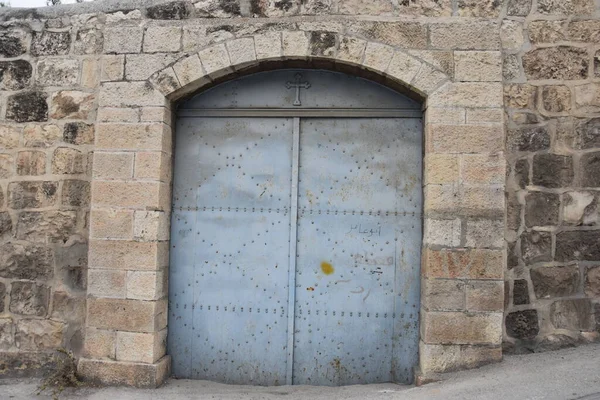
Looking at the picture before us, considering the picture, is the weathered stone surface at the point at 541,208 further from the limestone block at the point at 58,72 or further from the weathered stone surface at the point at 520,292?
the limestone block at the point at 58,72

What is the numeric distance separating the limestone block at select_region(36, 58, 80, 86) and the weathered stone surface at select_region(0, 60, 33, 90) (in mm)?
93

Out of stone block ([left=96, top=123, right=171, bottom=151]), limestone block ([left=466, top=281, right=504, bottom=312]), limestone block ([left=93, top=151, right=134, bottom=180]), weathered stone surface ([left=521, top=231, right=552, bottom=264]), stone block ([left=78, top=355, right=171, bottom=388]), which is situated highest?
stone block ([left=96, top=123, right=171, bottom=151])

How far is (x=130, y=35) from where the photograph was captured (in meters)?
3.80

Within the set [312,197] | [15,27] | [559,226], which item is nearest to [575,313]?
[559,226]

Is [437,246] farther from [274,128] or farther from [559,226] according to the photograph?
[274,128]

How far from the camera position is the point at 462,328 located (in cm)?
344

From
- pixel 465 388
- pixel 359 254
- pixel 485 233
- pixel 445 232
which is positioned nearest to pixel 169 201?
Answer: pixel 359 254

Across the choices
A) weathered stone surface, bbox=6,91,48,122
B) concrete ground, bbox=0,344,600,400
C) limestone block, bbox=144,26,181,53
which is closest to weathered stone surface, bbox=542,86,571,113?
concrete ground, bbox=0,344,600,400

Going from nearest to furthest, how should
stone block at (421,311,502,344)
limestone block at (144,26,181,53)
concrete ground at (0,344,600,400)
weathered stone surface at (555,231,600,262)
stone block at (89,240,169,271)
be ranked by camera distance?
1. concrete ground at (0,344,600,400)
2. stone block at (421,311,502,344)
3. weathered stone surface at (555,231,600,262)
4. stone block at (89,240,169,271)
5. limestone block at (144,26,181,53)

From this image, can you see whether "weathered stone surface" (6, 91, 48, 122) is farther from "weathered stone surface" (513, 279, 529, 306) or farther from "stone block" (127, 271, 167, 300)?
"weathered stone surface" (513, 279, 529, 306)

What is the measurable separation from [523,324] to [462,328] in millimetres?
456

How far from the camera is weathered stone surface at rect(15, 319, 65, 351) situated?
3818 millimetres

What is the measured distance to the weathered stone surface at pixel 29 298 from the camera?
151 inches

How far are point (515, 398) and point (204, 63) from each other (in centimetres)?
302
